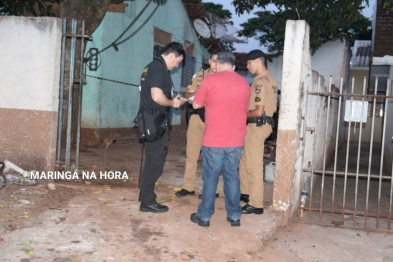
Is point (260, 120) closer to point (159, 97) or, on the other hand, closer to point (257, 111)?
point (257, 111)

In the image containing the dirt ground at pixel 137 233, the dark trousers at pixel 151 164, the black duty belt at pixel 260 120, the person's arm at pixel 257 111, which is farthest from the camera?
the black duty belt at pixel 260 120

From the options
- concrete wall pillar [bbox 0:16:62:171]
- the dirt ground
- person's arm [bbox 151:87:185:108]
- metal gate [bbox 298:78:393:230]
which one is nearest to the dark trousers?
the dirt ground

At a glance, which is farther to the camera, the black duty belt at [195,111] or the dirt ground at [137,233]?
the black duty belt at [195,111]

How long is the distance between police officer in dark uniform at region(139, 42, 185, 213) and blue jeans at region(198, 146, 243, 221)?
0.53 metres

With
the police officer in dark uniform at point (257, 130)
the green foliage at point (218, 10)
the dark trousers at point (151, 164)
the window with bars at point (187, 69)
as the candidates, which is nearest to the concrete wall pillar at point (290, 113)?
the police officer in dark uniform at point (257, 130)

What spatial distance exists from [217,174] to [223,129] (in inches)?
17.8

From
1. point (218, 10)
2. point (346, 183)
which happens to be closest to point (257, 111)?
point (346, 183)

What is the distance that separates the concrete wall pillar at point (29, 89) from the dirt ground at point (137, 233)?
469 millimetres

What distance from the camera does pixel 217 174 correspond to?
4.66 meters

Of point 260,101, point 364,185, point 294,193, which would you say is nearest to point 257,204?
point 294,193

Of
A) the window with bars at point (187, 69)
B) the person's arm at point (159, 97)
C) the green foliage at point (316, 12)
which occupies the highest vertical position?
the green foliage at point (316, 12)

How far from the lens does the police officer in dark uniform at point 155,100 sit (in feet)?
15.7

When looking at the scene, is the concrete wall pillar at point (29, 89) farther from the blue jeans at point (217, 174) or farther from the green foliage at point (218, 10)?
the green foliage at point (218, 10)

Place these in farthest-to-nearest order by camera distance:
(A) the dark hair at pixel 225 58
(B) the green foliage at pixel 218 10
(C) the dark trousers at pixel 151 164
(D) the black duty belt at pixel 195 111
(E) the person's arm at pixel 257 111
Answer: (B) the green foliage at pixel 218 10
(D) the black duty belt at pixel 195 111
(E) the person's arm at pixel 257 111
(C) the dark trousers at pixel 151 164
(A) the dark hair at pixel 225 58
